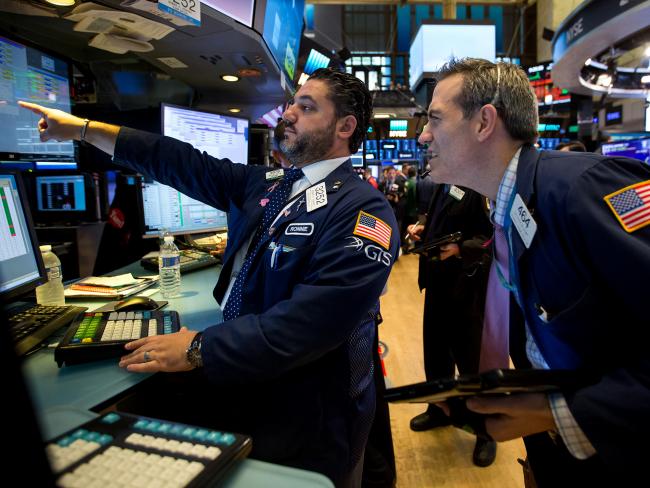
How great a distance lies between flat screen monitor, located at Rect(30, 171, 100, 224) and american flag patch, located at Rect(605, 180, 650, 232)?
1.82m

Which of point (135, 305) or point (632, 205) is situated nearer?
point (632, 205)

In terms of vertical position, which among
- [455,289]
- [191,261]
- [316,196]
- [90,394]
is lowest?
[455,289]

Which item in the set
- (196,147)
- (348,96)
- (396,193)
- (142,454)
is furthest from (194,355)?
(396,193)

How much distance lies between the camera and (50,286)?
1324 mm

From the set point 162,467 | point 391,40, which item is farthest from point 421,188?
point 391,40

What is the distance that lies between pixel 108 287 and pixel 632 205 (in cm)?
151

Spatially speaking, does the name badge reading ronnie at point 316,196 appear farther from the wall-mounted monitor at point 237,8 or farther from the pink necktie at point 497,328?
the wall-mounted monitor at point 237,8

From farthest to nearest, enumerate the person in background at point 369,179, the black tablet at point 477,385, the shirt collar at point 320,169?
the person in background at point 369,179
the shirt collar at point 320,169
the black tablet at point 477,385

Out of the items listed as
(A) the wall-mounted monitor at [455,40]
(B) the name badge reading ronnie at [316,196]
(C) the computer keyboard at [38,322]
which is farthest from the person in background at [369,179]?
(A) the wall-mounted monitor at [455,40]

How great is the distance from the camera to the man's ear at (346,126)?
1.42 meters

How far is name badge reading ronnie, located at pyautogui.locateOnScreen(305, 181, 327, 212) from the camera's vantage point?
115cm

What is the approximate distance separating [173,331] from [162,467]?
1.81 ft

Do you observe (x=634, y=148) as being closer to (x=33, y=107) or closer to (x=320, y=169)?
(x=320, y=169)

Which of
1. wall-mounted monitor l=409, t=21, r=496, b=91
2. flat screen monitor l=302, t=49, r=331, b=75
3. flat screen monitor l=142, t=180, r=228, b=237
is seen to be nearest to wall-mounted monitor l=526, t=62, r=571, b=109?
wall-mounted monitor l=409, t=21, r=496, b=91
